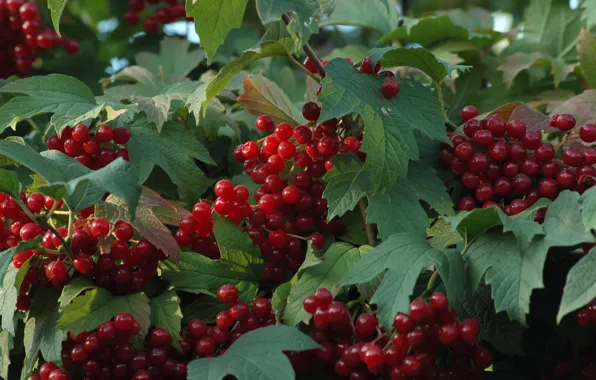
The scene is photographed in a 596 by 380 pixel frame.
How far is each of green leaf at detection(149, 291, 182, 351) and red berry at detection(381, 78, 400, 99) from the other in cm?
46

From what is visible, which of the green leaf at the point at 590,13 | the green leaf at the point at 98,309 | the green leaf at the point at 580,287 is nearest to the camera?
the green leaf at the point at 580,287

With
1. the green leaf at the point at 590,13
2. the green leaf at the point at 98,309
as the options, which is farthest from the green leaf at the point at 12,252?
the green leaf at the point at 590,13

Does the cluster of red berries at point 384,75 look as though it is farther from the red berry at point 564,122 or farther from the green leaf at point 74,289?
the green leaf at point 74,289

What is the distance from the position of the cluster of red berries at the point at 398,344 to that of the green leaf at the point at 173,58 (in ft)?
3.29

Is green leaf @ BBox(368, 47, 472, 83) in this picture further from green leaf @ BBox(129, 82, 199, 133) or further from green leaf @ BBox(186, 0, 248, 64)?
green leaf @ BBox(129, 82, 199, 133)

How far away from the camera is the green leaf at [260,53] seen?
124cm

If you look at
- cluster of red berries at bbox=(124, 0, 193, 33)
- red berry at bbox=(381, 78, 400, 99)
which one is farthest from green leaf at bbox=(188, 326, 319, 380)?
cluster of red berries at bbox=(124, 0, 193, 33)

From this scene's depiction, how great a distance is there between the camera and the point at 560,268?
3.91 ft

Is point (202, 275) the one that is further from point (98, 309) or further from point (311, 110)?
point (311, 110)

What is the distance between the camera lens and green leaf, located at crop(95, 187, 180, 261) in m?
1.19

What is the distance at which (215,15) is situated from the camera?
3.93ft

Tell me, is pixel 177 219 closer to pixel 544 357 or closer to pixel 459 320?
pixel 459 320

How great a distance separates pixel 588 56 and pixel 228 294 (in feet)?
3.02

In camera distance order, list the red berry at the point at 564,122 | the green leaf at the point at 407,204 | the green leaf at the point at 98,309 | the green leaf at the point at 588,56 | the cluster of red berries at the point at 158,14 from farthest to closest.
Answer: the cluster of red berries at the point at 158,14 < the green leaf at the point at 588,56 < the red berry at the point at 564,122 < the green leaf at the point at 407,204 < the green leaf at the point at 98,309
